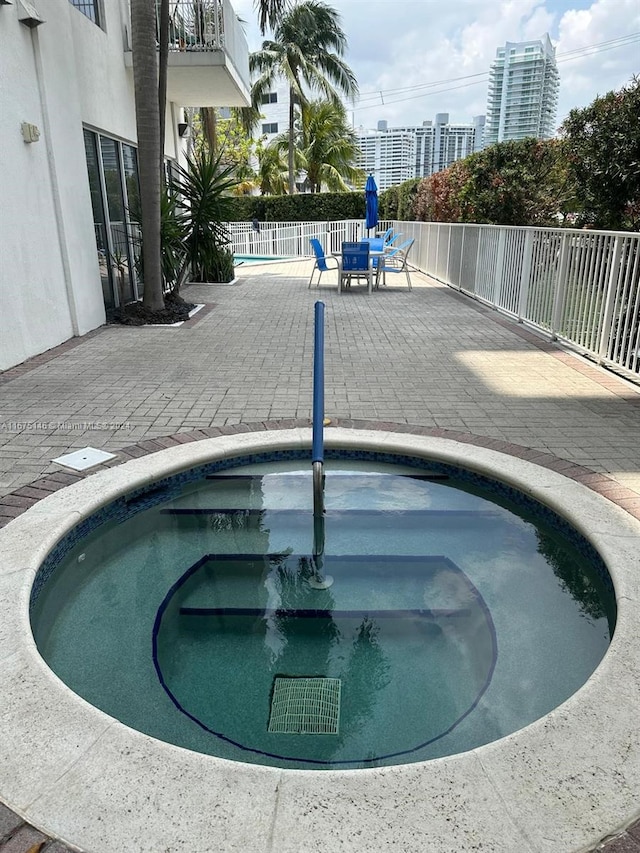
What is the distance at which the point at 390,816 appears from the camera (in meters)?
1.58

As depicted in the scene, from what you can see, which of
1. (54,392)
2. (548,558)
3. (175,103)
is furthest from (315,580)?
(175,103)

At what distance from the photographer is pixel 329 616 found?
9.22 feet

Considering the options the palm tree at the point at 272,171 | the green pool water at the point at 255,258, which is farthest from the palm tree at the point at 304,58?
the green pool water at the point at 255,258

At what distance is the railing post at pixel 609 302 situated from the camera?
581 cm

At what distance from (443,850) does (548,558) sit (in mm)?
1895

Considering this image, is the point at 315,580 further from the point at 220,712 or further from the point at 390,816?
the point at 390,816

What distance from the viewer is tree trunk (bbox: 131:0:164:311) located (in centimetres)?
784

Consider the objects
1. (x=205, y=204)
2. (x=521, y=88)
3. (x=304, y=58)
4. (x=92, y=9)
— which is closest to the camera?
(x=92, y=9)

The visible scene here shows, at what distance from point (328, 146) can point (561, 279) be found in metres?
27.4

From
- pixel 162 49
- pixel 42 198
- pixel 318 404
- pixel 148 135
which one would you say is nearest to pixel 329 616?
pixel 318 404

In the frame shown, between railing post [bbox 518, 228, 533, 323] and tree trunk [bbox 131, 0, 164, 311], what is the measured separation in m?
5.02

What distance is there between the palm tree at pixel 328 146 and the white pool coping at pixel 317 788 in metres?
31.6

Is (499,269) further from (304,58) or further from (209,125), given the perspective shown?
(304,58)

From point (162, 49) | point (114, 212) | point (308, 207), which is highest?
point (162, 49)
